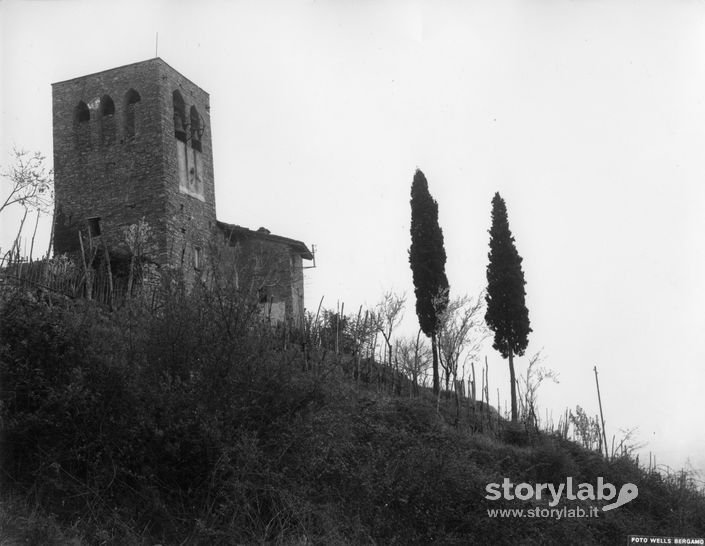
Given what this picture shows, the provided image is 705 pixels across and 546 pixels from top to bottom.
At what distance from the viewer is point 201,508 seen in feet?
36.1

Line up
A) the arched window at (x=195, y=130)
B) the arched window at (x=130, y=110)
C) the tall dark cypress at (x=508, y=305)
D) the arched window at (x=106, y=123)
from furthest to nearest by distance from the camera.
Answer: the arched window at (x=195, y=130) → the arched window at (x=106, y=123) → the arched window at (x=130, y=110) → the tall dark cypress at (x=508, y=305)

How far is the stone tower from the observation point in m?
24.1

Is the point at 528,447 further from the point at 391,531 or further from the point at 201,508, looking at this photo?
the point at 201,508

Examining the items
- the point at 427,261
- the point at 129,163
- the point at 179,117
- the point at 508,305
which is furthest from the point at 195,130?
the point at 508,305

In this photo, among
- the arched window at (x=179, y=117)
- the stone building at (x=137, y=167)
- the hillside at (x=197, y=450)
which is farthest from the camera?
the arched window at (x=179, y=117)

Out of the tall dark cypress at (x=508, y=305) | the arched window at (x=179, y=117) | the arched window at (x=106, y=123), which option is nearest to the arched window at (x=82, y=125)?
the arched window at (x=106, y=123)

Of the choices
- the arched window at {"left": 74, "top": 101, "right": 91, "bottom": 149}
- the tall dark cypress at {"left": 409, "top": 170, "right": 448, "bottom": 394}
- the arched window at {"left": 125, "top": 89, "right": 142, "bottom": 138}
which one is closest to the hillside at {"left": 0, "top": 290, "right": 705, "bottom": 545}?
the tall dark cypress at {"left": 409, "top": 170, "right": 448, "bottom": 394}

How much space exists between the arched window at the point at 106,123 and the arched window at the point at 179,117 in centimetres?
195

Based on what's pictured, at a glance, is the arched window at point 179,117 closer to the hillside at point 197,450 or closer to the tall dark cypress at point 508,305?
the tall dark cypress at point 508,305

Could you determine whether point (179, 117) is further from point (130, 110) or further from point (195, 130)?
point (130, 110)

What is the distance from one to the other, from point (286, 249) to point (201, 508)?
679 inches

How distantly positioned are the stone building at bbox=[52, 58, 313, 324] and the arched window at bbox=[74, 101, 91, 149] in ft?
0.10

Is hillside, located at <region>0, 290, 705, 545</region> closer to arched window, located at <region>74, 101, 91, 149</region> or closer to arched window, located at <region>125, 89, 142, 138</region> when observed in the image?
arched window, located at <region>125, 89, 142, 138</region>

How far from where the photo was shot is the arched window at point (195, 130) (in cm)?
2634
